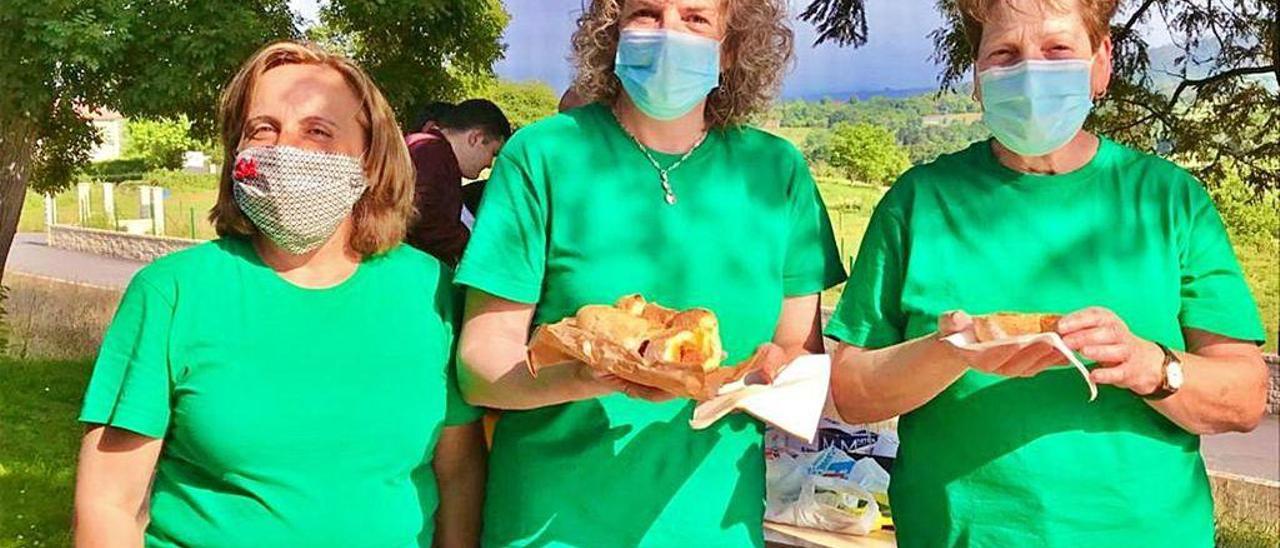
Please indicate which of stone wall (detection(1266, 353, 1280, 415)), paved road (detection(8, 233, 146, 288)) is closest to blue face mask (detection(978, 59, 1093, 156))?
→ paved road (detection(8, 233, 146, 288))

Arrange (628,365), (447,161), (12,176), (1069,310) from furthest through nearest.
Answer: (12,176) < (447,161) < (1069,310) < (628,365)

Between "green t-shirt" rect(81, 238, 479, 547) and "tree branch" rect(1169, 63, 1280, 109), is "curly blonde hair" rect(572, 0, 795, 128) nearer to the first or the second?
"green t-shirt" rect(81, 238, 479, 547)

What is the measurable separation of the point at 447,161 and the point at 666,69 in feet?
6.40

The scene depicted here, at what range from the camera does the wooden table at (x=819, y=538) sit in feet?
10.4

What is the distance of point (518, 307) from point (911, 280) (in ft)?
1.91

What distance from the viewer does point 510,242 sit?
1677 mm

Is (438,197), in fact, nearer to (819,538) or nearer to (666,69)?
(819,538)

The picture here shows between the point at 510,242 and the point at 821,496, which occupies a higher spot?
the point at 510,242

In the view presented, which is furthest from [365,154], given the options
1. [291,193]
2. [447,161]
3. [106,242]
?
[106,242]

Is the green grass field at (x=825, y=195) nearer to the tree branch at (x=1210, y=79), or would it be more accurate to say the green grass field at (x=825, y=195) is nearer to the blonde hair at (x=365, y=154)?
the tree branch at (x=1210, y=79)

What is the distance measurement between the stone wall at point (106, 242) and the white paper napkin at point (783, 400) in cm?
347

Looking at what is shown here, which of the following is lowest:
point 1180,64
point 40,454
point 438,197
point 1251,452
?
point 1251,452

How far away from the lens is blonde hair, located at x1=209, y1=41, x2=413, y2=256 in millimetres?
1766

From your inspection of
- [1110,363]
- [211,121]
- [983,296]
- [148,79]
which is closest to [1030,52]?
[983,296]
